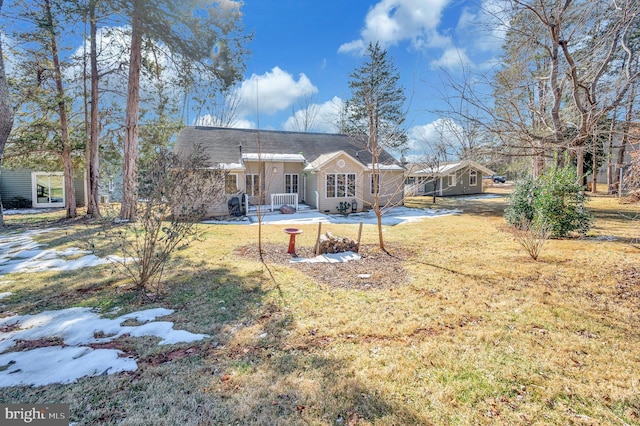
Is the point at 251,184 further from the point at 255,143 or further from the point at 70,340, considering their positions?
the point at 70,340

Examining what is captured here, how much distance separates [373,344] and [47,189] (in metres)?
24.9

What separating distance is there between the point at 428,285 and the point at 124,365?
4.74 meters

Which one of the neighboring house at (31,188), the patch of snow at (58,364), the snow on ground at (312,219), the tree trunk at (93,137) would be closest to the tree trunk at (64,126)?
the tree trunk at (93,137)

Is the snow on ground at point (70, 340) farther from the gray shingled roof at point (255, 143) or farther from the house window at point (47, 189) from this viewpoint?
the house window at point (47, 189)

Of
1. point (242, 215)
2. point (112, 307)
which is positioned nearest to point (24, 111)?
point (242, 215)

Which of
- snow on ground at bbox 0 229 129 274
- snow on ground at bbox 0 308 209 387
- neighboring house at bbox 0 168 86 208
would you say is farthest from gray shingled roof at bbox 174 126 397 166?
snow on ground at bbox 0 308 209 387

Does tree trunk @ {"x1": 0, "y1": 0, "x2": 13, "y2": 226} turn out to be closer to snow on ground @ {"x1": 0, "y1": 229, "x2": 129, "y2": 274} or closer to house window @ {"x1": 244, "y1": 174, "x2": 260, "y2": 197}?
snow on ground @ {"x1": 0, "y1": 229, "x2": 129, "y2": 274}

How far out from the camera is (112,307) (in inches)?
175

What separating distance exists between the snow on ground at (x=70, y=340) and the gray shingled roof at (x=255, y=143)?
13.7 metres

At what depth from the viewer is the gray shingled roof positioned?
18047 millimetres

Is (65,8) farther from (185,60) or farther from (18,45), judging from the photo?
(18,45)

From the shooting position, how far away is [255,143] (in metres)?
19.6

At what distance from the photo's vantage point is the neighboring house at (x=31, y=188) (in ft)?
59.1

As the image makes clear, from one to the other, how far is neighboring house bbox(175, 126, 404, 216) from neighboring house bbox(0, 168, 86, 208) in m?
7.81
